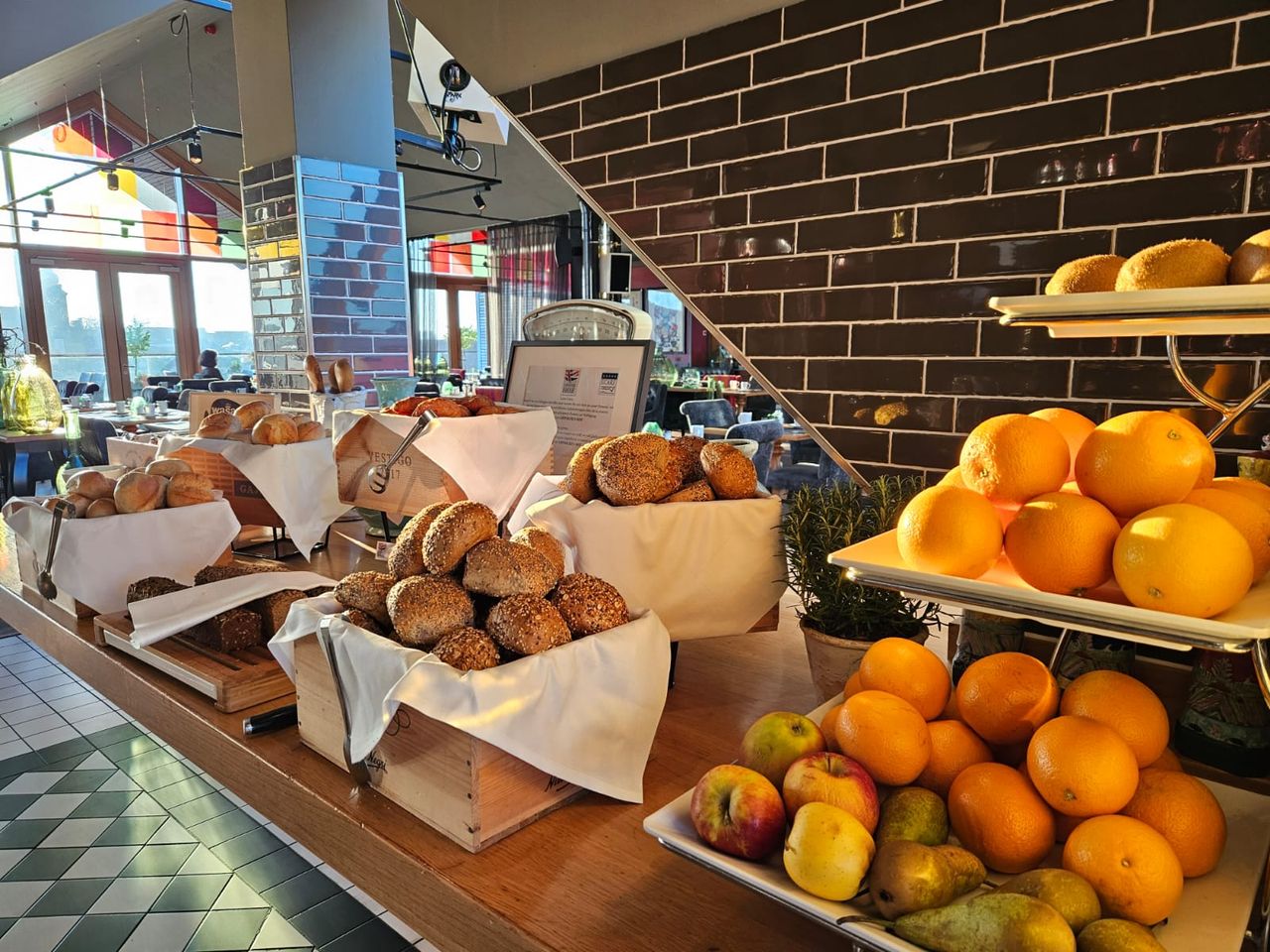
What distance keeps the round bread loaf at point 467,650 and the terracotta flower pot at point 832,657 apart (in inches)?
17.2

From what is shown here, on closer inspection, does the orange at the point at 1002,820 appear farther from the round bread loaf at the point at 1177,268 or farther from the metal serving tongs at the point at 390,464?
the metal serving tongs at the point at 390,464

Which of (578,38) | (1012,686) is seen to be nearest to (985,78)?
(578,38)

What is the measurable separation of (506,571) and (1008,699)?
0.54 metres

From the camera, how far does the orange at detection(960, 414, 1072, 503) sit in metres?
0.68

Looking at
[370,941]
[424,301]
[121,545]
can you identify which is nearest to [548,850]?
[121,545]

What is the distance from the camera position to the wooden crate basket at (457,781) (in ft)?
2.75

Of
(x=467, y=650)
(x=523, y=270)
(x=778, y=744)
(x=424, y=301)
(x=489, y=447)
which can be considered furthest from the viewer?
(x=424, y=301)

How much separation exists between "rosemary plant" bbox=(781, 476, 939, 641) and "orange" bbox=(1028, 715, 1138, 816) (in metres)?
0.38

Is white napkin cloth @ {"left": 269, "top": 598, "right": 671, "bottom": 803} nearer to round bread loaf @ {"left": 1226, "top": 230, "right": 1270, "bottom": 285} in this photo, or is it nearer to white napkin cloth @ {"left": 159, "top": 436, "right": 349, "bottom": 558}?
round bread loaf @ {"left": 1226, "top": 230, "right": 1270, "bottom": 285}

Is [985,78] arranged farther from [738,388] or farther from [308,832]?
[738,388]

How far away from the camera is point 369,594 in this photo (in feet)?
3.26

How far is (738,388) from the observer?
8719mm

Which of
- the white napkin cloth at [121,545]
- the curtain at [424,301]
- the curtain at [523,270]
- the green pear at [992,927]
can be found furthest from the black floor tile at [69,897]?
the curtain at [424,301]

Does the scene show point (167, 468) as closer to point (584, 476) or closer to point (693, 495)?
point (584, 476)
